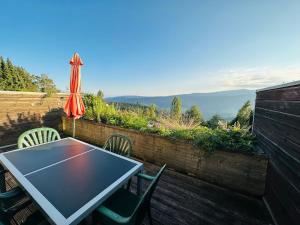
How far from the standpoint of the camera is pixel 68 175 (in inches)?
56.1

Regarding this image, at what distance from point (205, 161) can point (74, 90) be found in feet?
10.3

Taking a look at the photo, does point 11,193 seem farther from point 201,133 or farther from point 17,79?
point 17,79

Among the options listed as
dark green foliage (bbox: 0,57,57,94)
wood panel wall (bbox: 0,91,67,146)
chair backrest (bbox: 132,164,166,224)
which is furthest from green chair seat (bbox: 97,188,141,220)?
dark green foliage (bbox: 0,57,57,94)

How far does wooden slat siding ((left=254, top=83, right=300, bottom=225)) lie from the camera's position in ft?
5.05

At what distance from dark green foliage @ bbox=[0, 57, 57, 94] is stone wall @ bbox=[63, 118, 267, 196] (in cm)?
1977

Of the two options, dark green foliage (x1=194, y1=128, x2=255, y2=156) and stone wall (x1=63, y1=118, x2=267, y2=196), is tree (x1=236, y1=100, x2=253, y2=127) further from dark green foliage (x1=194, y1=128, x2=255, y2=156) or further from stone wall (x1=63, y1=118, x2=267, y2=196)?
stone wall (x1=63, y1=118, x2=267, y2=196)

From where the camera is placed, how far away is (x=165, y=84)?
631 inches

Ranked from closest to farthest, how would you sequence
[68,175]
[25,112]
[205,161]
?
[68,175], [205,161], [25,112]

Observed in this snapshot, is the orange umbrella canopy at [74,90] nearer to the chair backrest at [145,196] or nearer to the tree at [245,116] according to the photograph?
the chair backrest at [145,196]

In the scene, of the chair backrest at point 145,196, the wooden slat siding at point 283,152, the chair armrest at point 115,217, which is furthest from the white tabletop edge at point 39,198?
the wooden slat siding at point 283,152

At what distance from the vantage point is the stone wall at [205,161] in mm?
2410

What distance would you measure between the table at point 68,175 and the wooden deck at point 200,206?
2.38 ft

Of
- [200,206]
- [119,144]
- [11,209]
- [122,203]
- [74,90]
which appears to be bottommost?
[200,206]

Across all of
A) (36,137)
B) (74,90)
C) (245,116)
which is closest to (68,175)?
(36,137)
